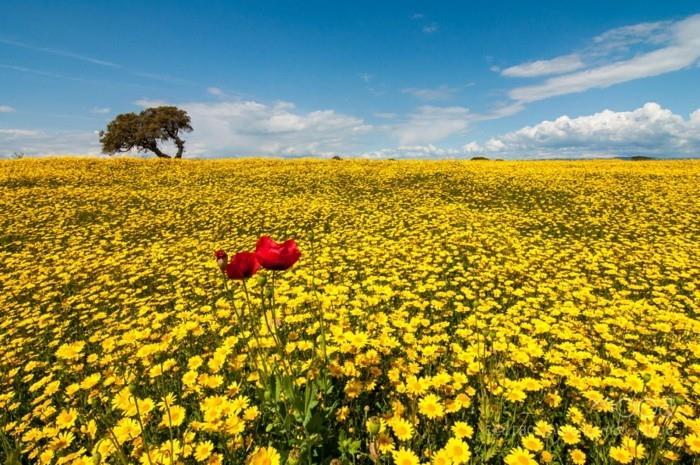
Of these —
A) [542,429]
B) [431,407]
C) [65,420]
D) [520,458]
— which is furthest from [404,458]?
[65,420]

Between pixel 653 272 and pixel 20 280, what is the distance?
14512 mm

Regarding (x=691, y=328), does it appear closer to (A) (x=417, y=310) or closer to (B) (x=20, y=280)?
(A) (x=417, y=310)

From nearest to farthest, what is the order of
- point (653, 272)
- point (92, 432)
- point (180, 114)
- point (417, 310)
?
1. point (92, 432)
2. point (417, 310)
3. point (653, 272)
4. point (180, 114)

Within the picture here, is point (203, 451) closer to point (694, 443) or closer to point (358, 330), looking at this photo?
point (358, 330)

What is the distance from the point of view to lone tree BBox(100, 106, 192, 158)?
Result: 152 ft

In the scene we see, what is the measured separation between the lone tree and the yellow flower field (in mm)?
32674

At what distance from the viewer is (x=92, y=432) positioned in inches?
115

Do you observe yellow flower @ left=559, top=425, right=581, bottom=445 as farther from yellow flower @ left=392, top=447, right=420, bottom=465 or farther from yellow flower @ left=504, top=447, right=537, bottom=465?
yellow flower @ left=392, top=447, right=420, bottom=465

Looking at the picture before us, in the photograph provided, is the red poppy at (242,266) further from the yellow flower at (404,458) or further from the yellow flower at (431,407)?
the yellow flower at (431,407)

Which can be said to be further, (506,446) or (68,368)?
(68,368)

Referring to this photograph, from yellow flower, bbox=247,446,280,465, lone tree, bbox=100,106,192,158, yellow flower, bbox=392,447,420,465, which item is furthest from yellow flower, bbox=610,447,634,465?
lone tree, bbox=100,106,192,158

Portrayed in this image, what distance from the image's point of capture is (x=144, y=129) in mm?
46969

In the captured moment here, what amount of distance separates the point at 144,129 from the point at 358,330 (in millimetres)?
52062

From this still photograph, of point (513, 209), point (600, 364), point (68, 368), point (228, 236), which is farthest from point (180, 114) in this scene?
point (600, 364)
